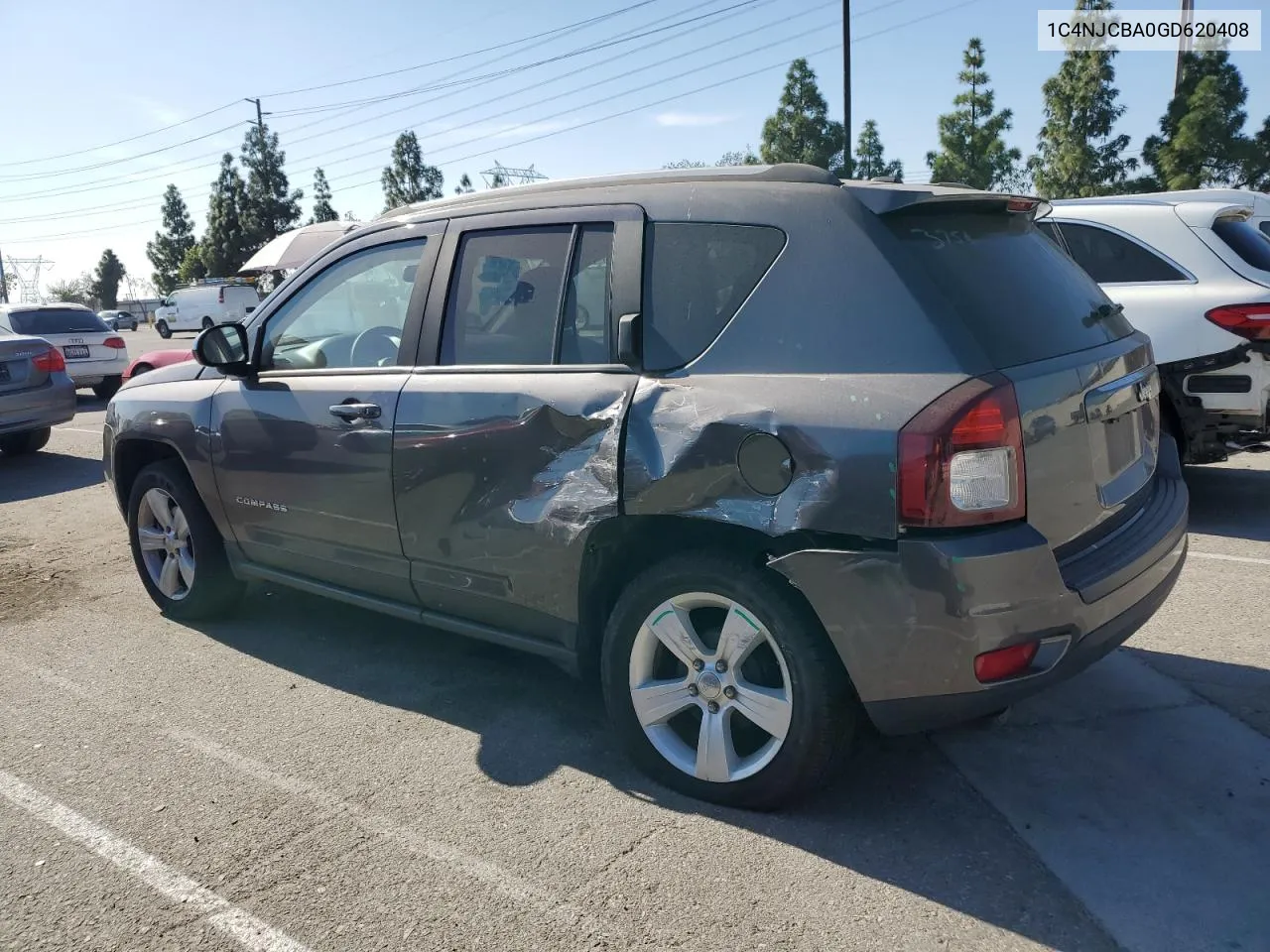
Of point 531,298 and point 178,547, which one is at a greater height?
point 531,298

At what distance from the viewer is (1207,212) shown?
20.0 ft

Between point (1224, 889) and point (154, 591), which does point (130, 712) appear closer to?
point (154, 591)

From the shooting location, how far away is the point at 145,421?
15.9 feet

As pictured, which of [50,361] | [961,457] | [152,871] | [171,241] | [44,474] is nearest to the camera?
[961,457]

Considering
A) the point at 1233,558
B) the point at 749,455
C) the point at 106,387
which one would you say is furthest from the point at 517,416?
the point at 106,387

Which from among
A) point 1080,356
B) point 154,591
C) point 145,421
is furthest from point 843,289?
point 154,591

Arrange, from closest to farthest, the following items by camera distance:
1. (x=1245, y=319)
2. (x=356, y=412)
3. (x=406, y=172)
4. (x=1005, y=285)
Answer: (x=1005, y=285)
(x=356, y=412)
(x=1245, y=319)
(x=406, y=172)

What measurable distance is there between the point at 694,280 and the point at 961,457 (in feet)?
3.37

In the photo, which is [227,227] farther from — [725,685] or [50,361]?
[725,685]

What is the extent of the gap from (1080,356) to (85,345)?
15.8 metres

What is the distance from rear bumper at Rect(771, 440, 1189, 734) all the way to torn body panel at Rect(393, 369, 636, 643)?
0.76 meters

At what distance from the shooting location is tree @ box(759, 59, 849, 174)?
1407 inches

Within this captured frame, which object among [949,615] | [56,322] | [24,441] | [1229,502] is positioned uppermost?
[56,322]

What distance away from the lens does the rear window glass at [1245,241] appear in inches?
234
